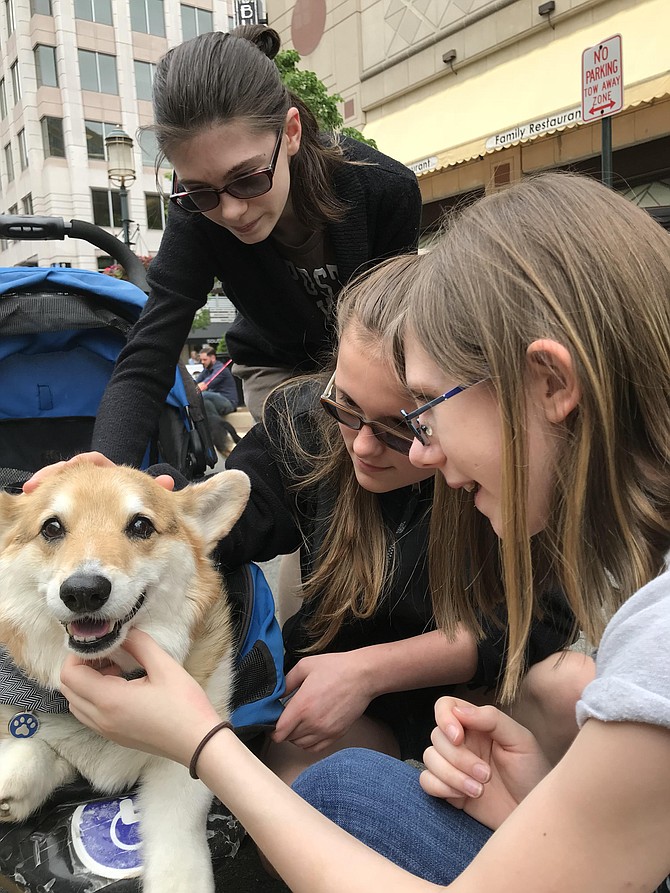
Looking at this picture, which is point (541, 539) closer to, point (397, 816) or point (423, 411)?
point (423, 411)

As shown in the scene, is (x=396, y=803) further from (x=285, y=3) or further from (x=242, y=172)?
(x=285, y=3)

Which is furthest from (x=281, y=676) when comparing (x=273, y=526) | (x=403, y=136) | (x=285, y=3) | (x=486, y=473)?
(x=285, y=3)

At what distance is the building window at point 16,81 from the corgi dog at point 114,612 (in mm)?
35352

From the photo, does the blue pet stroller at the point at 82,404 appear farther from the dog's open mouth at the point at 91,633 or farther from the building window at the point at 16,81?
the building window at the point at 16,81

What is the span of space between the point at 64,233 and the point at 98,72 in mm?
32591

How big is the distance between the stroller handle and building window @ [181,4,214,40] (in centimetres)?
3408

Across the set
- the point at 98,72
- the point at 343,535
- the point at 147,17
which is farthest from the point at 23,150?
the point at 343,535

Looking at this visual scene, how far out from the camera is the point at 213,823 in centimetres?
148

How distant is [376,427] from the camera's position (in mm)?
1581

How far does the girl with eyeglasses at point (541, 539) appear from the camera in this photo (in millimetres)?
835

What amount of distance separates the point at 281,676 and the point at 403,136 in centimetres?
1047

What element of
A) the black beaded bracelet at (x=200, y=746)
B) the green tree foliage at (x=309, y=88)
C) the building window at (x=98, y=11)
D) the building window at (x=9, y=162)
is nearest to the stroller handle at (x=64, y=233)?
the black beaded bracelet at (x=200, y=746)

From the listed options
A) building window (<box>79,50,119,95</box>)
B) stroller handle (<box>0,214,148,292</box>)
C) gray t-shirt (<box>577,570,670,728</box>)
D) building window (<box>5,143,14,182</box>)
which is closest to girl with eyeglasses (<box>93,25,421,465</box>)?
stroller handle (<box>0,214,148,292</box>)

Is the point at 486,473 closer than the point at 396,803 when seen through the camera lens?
Yes
